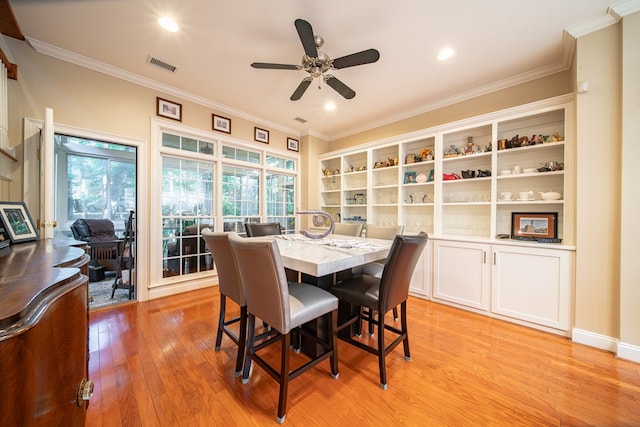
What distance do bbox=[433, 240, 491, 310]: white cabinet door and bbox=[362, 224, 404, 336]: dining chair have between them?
74cm

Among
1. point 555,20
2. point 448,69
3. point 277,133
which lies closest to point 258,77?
point 277,133

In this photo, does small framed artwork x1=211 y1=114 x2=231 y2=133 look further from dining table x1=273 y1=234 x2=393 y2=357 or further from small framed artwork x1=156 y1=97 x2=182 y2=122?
dining table x1=273 y1=234 x2=393 y2=357

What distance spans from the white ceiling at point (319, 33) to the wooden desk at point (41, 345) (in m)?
2.23


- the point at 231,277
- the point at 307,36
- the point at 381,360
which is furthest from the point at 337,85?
the point at 381,360

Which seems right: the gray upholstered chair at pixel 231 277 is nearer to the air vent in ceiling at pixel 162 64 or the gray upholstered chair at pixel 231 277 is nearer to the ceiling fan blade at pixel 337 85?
the ceiling fan blade at pixel 337 85

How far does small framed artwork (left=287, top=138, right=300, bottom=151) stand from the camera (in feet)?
15.4

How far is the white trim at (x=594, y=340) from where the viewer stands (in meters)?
2.01

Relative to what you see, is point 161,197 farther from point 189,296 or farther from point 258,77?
point 258,77

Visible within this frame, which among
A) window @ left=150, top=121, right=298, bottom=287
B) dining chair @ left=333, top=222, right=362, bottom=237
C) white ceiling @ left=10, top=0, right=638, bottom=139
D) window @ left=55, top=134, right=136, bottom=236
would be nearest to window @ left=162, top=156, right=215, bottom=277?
window @ left=150, top=121, right=298, bottom=287

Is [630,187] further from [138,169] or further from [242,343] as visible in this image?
[138,169]

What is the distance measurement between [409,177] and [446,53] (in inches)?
65.9

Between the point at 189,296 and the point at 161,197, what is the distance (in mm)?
1407

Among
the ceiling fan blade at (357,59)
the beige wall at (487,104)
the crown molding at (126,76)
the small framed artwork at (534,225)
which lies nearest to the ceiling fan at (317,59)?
the ceiling fan blade at (357,59)

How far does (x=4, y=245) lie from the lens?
4.45 feet
